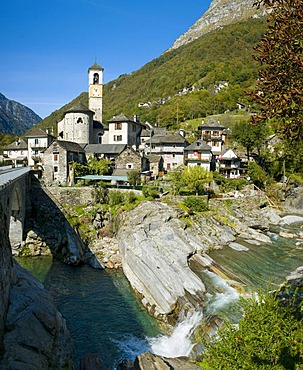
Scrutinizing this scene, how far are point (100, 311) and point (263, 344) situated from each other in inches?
648

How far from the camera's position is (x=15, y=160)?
220 feet

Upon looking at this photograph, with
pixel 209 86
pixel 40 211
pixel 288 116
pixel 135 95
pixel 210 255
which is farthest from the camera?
pixel 135 95

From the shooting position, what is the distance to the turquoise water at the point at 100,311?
65.3ft

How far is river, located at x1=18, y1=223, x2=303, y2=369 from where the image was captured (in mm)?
20016

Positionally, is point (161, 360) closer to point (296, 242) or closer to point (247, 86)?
point (296, 242)

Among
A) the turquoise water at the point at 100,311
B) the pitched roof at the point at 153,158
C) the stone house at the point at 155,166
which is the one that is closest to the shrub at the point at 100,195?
the turquoise water at the point at 100,311

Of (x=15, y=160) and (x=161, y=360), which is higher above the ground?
(x=15, y=160)

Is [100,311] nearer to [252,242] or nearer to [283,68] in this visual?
[252,242]

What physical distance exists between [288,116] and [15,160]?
2613 inches

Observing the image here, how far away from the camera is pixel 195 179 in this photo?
148 feet

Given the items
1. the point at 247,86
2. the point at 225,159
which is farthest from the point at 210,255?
the point at 247,86

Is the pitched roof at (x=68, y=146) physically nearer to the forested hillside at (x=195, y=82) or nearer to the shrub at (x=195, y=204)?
the shrub at (x=195, y=204)

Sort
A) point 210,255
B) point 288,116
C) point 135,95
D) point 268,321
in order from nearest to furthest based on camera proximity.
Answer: point 288,116, point 268,321, point 210,255, point 135,95

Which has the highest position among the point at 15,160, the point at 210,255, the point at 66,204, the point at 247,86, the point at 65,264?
the point at 247,86
